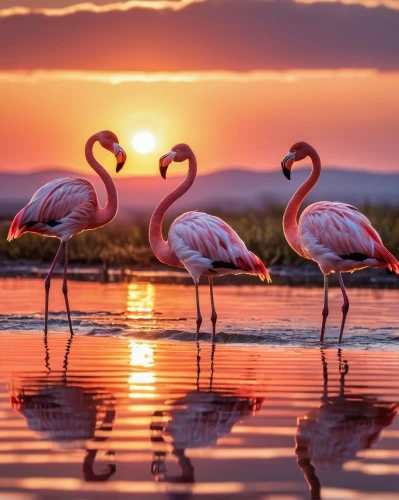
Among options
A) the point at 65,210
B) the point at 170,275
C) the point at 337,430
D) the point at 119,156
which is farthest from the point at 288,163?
the point at 170,275

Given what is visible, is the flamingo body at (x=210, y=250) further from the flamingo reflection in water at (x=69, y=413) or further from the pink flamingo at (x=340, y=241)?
the flamingo reflection in water at (x=69, y=413)

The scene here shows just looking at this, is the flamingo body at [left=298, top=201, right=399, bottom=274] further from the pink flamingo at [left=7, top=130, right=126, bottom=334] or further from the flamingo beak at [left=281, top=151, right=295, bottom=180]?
the pink flamingo at [left=7, top=130, right=126, bottom=334]

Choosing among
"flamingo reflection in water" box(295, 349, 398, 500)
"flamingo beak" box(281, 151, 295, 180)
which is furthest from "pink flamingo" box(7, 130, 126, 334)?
"flamingo reflection in water" box(295, 349, 398, 500)

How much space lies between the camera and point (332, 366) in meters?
8.30

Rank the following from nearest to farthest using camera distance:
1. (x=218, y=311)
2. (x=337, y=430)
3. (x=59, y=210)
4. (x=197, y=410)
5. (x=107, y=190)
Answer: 1. (x=337, y=430)
2. (x=197, y=410)
3. (x=59, y=210)
4. (x=107, y=190)
5. (x=218, y=311)

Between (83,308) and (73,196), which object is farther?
(83,308)

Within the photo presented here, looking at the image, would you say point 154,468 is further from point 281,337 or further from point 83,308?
point 83,308

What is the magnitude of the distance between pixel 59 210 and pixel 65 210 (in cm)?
7

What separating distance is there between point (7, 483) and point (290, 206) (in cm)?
729

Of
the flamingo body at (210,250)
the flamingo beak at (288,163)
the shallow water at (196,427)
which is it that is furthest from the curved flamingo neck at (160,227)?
the shallow water at (196,427)

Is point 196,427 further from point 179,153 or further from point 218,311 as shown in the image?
point 218,311

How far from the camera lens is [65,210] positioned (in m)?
11.7

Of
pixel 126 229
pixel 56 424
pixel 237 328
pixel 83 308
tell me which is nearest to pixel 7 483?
pixel 56 424

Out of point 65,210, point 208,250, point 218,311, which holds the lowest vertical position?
point 218,311
